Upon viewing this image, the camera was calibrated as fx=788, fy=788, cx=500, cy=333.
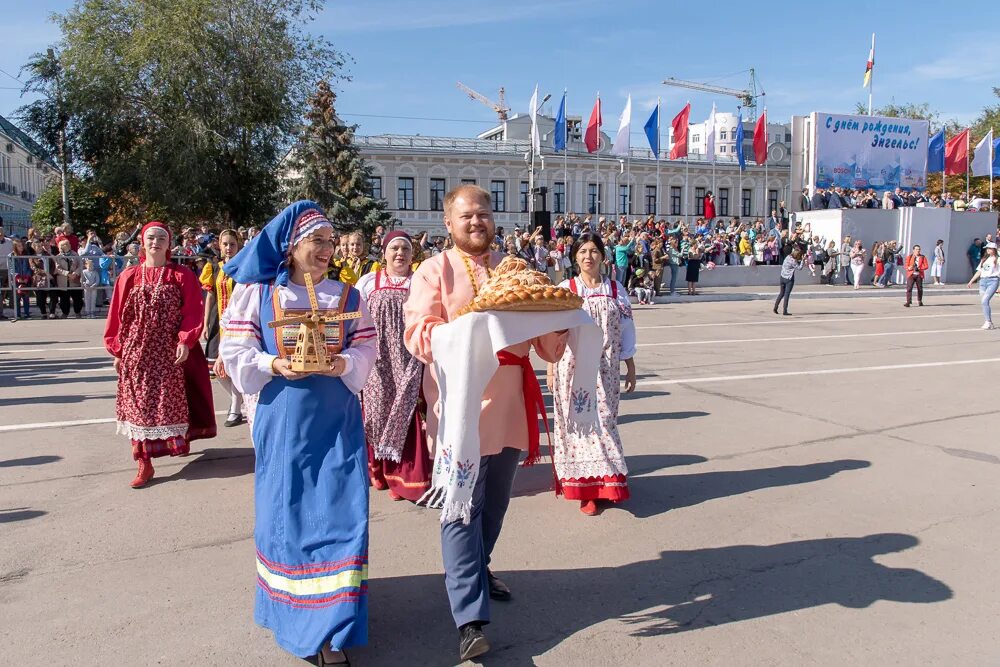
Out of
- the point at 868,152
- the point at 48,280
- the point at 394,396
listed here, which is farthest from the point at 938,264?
the point at 394,396

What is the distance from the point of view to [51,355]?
38.8ft

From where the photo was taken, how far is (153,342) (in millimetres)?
5824

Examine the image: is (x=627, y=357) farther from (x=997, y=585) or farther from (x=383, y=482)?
(x=997, y=585)

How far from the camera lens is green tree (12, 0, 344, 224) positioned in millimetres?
26516

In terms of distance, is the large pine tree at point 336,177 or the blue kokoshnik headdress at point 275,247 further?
the large pine tree at point 336,177

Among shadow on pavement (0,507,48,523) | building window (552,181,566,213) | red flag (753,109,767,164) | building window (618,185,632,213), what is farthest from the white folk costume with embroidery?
building window (618,185,632,213)

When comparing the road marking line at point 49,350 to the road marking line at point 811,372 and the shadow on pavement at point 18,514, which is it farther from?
the road marking line at point 811,372

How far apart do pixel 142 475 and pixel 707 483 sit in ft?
13.4

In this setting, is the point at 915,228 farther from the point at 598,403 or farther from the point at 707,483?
the point at 598,403

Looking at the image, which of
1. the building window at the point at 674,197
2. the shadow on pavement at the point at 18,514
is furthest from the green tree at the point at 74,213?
the building window at the point at 674,197

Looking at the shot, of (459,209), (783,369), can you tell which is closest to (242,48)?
(783,369)

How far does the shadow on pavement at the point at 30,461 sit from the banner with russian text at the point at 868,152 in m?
33.8

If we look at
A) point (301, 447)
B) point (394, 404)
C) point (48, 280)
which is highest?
point (48, 280)

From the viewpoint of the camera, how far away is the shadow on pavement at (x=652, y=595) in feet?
11.3
